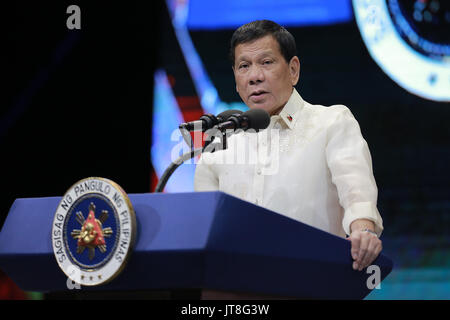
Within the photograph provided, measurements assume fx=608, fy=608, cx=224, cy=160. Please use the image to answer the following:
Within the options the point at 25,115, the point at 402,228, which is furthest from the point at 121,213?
the point at 25,115

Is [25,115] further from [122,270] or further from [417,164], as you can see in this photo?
[122,270]

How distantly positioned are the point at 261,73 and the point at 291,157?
0.90 feet

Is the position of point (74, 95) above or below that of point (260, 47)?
above

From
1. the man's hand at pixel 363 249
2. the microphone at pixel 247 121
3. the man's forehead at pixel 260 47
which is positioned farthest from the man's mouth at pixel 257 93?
the man's hand at pixel 363 249

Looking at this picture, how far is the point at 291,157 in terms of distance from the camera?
1722 millimetres

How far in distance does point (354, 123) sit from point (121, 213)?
823mm

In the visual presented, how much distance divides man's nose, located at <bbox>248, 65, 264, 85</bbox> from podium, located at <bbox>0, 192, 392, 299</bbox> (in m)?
0.64

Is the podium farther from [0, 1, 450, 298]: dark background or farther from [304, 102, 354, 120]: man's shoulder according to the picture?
[0, 1, 450, 298]: dark background

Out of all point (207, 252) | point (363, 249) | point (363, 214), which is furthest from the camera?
point (363, 214)

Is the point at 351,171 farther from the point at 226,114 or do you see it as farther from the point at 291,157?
the point at 226,114

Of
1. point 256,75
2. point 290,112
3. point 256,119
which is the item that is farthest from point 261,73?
point 256,119

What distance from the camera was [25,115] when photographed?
11.8 ft

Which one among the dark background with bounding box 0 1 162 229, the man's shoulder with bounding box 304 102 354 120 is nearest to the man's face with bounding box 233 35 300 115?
the man's shoulder with bounding box 304 102 354 120

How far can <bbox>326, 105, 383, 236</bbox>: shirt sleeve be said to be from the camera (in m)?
1.51
